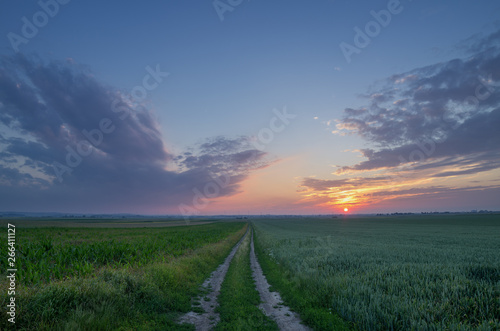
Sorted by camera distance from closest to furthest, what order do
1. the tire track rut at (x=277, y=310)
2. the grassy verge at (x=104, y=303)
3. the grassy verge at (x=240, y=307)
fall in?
the grassy verge at (x=104, y=303) → the grassy verge at (x=240, y=307) → the tire track rut at (x=277, y=310)

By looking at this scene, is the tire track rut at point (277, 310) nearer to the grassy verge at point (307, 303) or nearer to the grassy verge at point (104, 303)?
the grassy verge at point (307, 303)

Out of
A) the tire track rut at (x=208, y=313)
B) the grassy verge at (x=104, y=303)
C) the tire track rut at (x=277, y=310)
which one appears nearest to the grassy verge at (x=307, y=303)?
the tire track rut at (x=277, y=310)

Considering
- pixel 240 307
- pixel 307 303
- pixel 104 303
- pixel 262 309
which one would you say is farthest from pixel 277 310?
pixel 104 303

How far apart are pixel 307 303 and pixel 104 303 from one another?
8.38 m

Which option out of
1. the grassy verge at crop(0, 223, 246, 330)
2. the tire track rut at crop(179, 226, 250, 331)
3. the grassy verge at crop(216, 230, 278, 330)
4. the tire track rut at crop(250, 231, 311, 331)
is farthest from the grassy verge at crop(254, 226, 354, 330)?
the grassy verge at crop(0, 223, 246, 330)

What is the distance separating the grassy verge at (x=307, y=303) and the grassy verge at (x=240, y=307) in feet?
4.76

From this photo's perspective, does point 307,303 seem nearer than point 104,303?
No

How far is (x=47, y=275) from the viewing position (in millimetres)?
11359

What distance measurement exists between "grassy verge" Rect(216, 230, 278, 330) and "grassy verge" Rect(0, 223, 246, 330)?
69.3 inches

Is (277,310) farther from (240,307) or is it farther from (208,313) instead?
(208,313)

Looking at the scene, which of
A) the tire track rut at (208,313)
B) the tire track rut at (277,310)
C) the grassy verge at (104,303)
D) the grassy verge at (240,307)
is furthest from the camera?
the tire track rut at (208,313)

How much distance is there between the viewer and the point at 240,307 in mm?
9820

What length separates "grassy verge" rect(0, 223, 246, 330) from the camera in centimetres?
681

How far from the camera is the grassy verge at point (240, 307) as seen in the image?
320 inches
